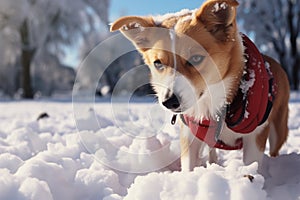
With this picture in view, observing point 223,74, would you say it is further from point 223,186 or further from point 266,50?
point 266,50

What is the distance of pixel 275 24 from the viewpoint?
15.3 m

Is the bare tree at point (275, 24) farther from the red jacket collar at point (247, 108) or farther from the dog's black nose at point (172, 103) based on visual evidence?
the dog's black nose at point (172, 103)

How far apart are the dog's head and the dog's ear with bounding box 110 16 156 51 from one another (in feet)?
0.14

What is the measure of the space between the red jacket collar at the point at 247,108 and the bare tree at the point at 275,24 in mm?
13304

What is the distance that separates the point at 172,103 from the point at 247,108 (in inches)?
18.1

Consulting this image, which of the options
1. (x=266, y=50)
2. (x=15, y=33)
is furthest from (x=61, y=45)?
(x=266, y=50)

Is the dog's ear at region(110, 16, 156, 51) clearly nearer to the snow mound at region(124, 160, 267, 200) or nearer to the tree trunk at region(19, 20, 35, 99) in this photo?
the snow mound at region(124, 160, 267, 200)

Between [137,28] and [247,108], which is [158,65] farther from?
[247,108]

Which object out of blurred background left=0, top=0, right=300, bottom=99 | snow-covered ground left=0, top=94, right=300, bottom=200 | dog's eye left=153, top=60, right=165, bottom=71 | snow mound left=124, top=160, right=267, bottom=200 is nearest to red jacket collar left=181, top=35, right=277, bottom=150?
snow-covered ground left=0, top=94, right=300, bottom=200

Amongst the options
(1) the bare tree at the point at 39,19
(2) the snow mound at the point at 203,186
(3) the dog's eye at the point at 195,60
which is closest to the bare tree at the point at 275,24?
(1) the bare tree at the point at 39,19

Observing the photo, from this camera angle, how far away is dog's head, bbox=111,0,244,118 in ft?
6.37

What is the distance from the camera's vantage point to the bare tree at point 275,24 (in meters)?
14.9

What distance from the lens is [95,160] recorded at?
7.67 feet

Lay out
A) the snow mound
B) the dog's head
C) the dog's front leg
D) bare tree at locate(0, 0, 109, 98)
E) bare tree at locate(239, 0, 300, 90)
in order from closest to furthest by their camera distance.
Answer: the snow mound, the dog's head, the dog's front leg, bare tree at locate(0, 0, 109, 98), bare tree at locate(239, 0, 300, 90)
